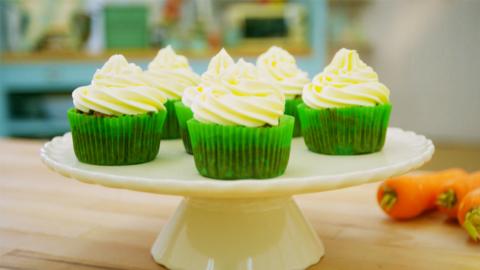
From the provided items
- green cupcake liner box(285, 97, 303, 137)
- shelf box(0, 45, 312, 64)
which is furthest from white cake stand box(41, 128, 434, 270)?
shelf box(0, 45, 312, 64)

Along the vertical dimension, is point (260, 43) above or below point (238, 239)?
below

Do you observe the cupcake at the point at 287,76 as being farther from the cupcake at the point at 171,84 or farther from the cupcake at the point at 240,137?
the cupcake at the point at 240,137

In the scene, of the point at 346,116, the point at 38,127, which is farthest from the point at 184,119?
the point at 38,127

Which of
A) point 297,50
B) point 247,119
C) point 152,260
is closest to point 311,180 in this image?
point 247,119

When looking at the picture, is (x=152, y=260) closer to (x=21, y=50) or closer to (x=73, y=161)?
(x=73, y=161)

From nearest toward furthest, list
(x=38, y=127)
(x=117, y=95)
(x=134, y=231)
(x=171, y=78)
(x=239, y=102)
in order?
(x=239, y=102), (x=117, y=95), (x=134, y=231), (x=171, y=78), (x=38, y=127)

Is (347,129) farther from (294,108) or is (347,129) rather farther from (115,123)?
(115,123)

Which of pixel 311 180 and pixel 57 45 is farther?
pixel 57 45
